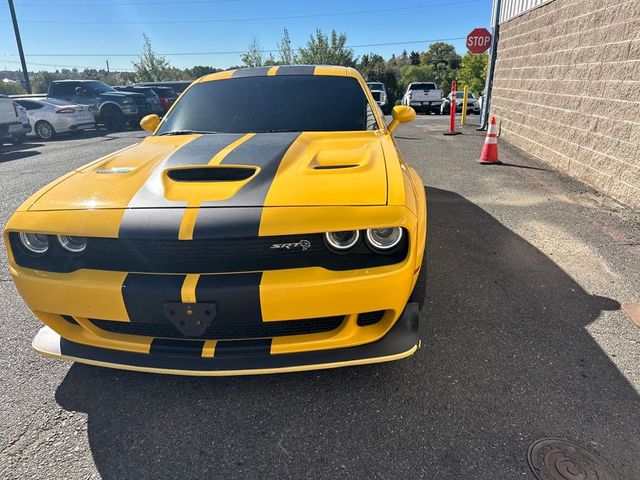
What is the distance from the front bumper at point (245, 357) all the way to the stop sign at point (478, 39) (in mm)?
12154

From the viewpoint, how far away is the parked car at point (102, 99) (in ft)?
50.7

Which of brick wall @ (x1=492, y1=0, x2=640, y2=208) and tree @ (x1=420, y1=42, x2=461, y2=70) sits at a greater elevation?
tree @ (x1=420, y1=42, x2=461, y2=70)

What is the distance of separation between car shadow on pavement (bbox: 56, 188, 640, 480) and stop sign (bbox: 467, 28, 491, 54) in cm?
1133

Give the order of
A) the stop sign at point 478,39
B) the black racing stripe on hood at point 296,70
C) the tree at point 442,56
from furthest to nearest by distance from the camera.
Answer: the tree at point 442,56
the stop sign at point 478,39
the black racing stripe on hood at point 296,70

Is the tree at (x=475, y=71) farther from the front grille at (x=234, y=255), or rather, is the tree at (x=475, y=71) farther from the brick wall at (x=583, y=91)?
the front grille at (x=234, y=255)

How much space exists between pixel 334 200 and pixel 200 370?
3.10ft

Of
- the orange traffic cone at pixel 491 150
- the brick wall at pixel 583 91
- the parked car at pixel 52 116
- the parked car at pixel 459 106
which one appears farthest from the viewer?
the parked car at pixel 459 106

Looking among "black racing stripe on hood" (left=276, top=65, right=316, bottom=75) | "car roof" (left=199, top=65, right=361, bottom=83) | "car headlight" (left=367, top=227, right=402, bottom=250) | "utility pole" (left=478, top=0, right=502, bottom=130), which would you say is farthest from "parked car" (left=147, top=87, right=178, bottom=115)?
"car headlight" (left=367, top=227, right=402, bottom=250)

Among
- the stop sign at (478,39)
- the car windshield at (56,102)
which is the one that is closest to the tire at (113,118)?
the car windshield at (56,102)

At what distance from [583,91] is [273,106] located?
5198 mm

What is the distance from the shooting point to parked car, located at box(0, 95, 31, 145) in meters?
11.4

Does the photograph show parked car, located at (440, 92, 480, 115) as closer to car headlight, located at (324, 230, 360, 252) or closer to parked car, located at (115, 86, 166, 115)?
parked car, located at (115, 86, 166, 115)

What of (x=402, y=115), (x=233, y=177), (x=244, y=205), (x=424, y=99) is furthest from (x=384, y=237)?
(x=424, y=99)

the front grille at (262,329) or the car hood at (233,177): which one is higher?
the car hood at (233,177)
